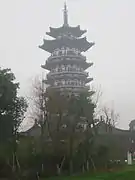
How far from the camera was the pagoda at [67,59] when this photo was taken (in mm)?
50141

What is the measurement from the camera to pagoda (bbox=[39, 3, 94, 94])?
165ft

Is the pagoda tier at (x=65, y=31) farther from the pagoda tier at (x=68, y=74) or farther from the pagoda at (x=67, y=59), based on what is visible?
the pagoda tier at (x=68, y=74)

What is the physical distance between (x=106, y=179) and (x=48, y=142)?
9.13 metres

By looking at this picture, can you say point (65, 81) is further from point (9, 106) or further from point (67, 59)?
point (9, 106)

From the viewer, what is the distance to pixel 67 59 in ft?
168

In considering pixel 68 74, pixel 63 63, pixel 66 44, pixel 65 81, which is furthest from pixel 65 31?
pixel 65 81

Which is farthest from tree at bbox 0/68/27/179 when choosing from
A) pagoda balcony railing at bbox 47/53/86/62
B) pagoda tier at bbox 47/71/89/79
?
pagoda balcony railing at bbox 47/53/86/62

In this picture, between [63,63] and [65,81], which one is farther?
[63,63]

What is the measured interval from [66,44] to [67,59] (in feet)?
7.55

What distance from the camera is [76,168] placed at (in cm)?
3077

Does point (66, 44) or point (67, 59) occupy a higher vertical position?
point (66, 44)

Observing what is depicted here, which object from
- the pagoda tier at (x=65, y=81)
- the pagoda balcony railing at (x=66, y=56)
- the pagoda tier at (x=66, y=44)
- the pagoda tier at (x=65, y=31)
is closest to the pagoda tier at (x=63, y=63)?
the pagoda balcony railing at (x=66, y=56)

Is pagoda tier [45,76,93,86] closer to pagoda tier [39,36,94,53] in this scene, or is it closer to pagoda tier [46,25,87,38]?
pagoda tier [39,36,94,53]

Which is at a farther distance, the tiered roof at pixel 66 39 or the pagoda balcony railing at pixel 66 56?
the tiered roof at pixel 66 39
